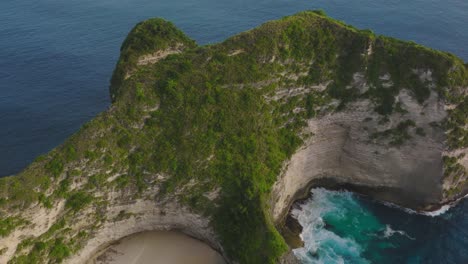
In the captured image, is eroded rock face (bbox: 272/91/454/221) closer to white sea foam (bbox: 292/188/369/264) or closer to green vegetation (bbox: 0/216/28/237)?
white sea foam (bbox: 292/188/369/264)

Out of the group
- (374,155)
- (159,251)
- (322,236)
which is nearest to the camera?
(159,251)

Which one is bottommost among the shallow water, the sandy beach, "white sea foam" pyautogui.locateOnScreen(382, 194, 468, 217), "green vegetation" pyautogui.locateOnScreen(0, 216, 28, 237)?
the sandy beach

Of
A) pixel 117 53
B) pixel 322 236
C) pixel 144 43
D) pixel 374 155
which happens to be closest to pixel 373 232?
pixel 322 236

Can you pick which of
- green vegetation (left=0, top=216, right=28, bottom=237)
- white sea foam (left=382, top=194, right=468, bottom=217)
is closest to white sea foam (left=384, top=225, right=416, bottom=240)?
white sea foam (left=382, top=194, right=468, bottom=217)

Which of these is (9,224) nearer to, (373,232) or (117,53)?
(373,232)

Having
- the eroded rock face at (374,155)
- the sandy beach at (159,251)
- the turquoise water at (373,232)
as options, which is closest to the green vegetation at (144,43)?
the sandy beach at (159,251)

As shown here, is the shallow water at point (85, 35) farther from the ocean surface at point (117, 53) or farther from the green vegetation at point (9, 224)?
the green vegetation at point (9, 224)
